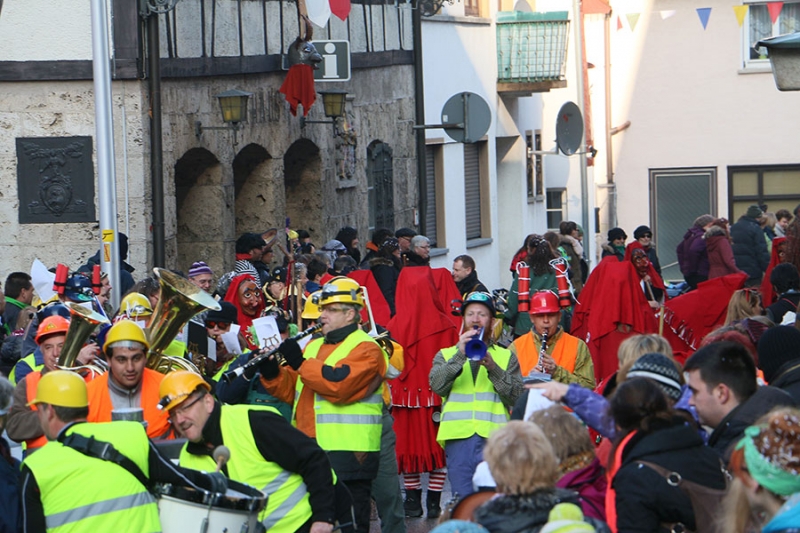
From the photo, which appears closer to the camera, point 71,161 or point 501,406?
point 501,406

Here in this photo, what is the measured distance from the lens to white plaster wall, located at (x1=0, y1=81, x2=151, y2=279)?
14.1 metres

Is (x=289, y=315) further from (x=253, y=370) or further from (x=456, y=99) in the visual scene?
(x=456, y=99)

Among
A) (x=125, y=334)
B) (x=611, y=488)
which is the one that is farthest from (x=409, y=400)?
(x=611, y=488)

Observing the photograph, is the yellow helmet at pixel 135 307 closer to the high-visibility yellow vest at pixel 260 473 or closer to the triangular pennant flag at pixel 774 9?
the high-visibility yellow vest at pixel 260 473

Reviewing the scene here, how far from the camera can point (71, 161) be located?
14188mm

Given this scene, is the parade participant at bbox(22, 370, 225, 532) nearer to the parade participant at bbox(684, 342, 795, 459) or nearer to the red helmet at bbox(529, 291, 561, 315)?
the parade participant at bbox(684, 342, 795, 459)

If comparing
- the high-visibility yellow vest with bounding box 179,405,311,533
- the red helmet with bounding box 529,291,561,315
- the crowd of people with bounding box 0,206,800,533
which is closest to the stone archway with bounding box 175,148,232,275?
the crowd of people with bounding box 0,206,800,533

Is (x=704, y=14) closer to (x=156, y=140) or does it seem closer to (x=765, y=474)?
(x=156, y=140)

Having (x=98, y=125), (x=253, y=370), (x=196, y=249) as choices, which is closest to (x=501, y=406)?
(x=253, y=370)

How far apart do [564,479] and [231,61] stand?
455 inches

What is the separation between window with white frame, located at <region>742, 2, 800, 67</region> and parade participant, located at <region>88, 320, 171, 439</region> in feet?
85.2

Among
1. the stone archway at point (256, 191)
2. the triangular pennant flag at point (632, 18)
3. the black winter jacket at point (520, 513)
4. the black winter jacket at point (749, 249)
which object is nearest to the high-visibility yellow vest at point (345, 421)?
the black winter jacket at point (520, 513)

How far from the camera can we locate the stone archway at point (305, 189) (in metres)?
19.0

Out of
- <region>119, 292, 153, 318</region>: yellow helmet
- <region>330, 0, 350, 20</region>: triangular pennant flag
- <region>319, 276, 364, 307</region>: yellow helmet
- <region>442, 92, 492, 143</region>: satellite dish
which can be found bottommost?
<region>119, 292, 153, 318</region>: yellow helmet
